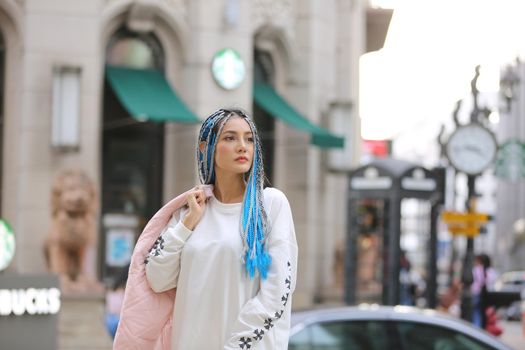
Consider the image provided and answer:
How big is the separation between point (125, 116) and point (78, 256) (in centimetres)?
337

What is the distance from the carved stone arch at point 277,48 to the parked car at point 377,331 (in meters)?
15.6

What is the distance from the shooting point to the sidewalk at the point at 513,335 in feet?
79.5

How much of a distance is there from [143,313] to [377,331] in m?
4.76

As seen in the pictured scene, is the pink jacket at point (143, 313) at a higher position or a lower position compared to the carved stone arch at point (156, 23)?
lower

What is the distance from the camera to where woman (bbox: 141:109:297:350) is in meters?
4.54

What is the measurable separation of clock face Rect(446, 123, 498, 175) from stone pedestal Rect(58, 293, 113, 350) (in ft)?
20.0

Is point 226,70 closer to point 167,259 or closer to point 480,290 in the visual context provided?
point 480,290

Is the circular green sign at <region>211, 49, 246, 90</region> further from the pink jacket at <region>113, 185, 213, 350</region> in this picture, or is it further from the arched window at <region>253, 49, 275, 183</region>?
the pink jacket at <region>113, 185, 213, 350</region>

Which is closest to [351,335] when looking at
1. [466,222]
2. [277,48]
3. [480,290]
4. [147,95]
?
[466,222]

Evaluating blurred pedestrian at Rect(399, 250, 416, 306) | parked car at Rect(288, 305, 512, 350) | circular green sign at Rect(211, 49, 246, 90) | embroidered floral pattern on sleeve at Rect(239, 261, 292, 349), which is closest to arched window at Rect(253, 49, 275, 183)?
circular green sign at Rect(211, 49, 246, 90)

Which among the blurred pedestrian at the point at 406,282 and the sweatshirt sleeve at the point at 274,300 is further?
the blurred pedestrian at the point at 406,282

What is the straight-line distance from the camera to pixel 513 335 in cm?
2900

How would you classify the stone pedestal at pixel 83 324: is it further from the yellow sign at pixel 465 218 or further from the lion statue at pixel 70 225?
the yellow sign at pixel 465 218

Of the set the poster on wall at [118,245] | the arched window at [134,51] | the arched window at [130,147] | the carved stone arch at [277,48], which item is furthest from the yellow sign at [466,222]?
the arched window at [134,51]
